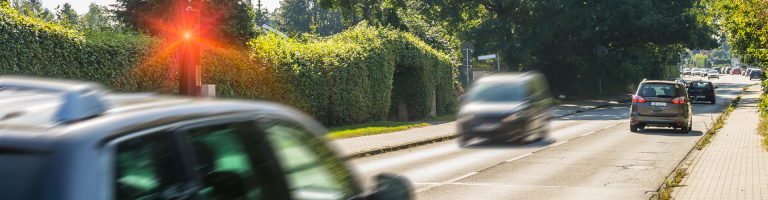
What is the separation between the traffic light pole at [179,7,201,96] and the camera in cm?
941

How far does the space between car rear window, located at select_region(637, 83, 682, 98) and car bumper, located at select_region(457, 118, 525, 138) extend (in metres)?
5.51

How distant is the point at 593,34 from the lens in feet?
121

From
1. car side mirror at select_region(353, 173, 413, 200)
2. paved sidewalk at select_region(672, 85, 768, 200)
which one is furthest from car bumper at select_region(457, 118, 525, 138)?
car side mirror at select_region(353, 173, 413, 200)

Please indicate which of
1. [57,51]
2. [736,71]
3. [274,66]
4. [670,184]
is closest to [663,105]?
[670,184]

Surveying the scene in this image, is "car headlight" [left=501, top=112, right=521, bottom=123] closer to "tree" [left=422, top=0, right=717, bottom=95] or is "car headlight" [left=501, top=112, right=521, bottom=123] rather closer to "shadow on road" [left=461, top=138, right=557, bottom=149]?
"shadow on road" [left=461, top=138, right=557, bottom=149]

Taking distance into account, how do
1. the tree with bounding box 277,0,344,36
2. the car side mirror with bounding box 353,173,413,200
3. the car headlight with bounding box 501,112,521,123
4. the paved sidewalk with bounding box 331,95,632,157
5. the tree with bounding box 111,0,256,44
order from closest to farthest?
the car side mirror with bounding box 353,173,413,200 < the paved sidewalk with bounding box 331,95,632,157 < the car headlight with bounding box 501,112,521,123 < the tree with bounding box 111,0,256,44 < the tree with bounding box 277,0,344,36

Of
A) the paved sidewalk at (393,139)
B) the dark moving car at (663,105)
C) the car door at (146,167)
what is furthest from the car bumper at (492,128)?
the car door at (146,167)

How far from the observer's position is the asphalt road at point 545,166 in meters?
8.86

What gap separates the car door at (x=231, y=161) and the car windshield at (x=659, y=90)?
1733 centimetres

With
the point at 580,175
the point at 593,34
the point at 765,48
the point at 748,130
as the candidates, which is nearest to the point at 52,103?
the point at 580,175

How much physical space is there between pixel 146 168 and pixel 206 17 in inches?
835

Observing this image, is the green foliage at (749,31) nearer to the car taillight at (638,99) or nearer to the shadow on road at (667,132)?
the shadow on road at (667,132)

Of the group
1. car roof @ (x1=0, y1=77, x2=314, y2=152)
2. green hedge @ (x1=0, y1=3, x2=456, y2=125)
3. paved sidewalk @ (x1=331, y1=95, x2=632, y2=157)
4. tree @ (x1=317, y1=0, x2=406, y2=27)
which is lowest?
paved sidewalk @ (x1=331, y1=95, x2=632, y2=157)

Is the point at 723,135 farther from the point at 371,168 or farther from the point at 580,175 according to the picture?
the point at 371,168
